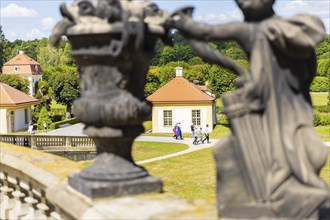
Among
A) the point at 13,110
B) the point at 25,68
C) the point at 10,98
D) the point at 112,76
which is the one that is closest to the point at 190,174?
the point at 112,76

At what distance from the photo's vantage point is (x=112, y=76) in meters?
3.47

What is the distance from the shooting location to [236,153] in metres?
2.96

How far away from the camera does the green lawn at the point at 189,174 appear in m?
16.4

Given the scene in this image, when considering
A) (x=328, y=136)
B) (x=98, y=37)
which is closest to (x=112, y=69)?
(x=98, y=37)

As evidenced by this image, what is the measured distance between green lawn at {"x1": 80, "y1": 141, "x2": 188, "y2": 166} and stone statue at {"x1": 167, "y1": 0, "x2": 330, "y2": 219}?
21793 millimetres

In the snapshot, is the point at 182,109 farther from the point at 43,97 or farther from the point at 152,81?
the point at 43,97

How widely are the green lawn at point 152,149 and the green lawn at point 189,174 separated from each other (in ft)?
4.99

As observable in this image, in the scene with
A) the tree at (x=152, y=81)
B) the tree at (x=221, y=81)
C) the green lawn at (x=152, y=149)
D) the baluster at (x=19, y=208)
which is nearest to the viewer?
the baluster at (x=19, y=208)

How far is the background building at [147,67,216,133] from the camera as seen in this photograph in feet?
119

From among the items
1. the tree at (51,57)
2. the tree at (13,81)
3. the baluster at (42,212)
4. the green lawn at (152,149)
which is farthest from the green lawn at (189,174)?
the tree at (51,57)

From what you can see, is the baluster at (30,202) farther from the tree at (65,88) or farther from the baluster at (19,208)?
the tree at (65,88)

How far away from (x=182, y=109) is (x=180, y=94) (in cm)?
118

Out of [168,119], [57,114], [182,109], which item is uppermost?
[182,109]

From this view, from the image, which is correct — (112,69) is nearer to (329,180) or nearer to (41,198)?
(41,198)
